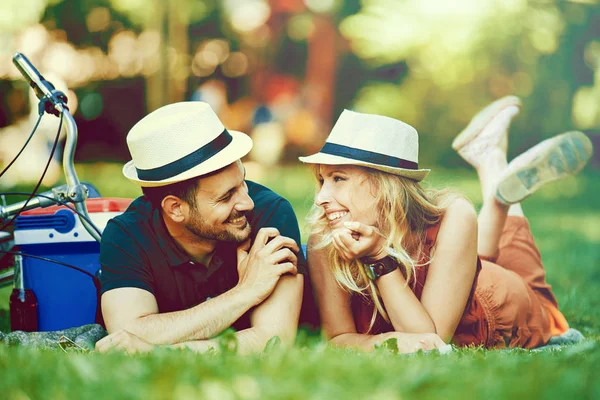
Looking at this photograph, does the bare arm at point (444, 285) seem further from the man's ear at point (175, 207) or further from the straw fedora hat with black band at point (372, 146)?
the man's ear at point (175, 207)

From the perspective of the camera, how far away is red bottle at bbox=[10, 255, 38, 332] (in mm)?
4219

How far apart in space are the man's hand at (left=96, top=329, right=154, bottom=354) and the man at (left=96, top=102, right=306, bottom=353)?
0.09 meters

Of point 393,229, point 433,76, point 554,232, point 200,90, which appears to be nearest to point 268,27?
point 200,90

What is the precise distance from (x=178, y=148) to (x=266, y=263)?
2.28 ft

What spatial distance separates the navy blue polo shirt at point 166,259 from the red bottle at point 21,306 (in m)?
0.78

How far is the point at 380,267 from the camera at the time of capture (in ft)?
12.3

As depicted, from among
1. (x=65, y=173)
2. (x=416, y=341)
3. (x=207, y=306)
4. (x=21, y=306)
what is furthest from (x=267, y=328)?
(x=21, y=306)

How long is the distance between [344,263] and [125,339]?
1178 millimetres

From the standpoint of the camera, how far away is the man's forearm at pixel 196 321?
11.4ft

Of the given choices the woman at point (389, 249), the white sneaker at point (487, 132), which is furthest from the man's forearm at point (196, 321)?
the white sneaker at point (487, 132)

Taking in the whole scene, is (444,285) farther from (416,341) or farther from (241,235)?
(241,235)

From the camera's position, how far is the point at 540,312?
4.65 metres

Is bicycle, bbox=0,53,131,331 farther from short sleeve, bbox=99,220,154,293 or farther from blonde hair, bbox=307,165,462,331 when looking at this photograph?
blonde hair, bbox=307,165,462,331

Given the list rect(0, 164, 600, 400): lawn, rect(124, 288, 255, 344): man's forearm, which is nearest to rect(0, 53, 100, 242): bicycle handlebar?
rect(124, 288, 255, 344): man's forearm
